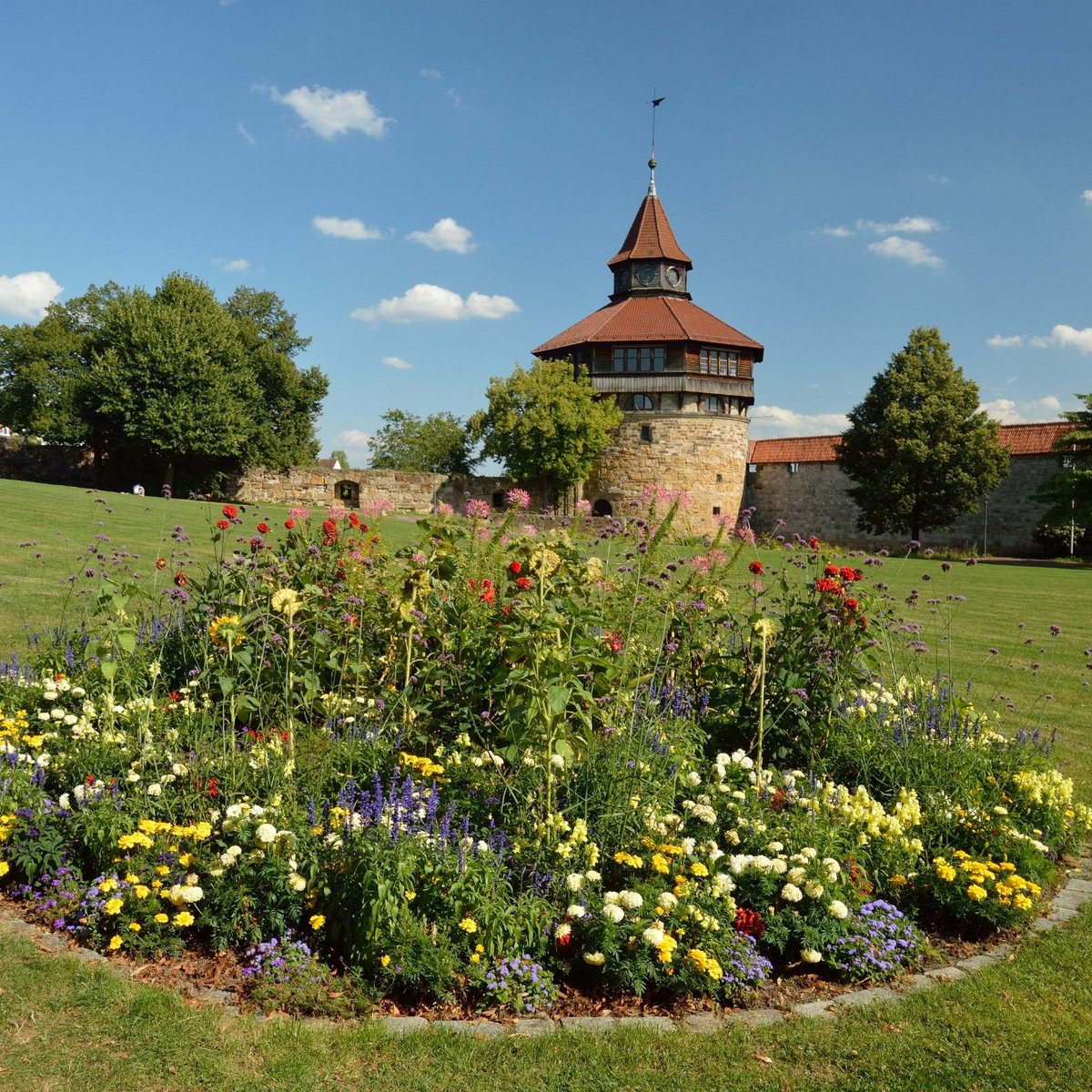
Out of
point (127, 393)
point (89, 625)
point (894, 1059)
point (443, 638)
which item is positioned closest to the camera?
point (894, 1059)

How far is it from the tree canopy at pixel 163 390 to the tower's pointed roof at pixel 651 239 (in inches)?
690

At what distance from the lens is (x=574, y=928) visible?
10.6 feet

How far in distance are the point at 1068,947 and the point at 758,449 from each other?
43.9 m

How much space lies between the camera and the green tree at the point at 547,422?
36.9 metres

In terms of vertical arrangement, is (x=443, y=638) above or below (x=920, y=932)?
above

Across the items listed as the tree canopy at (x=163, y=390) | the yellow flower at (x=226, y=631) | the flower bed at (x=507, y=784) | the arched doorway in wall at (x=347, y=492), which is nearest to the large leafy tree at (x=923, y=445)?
the arched doorway in wall at (x=347, y=492)

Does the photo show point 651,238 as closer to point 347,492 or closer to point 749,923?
Answer: point 347,492

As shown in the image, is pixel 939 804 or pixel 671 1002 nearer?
pixel 671 1002

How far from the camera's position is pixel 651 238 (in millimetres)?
42531

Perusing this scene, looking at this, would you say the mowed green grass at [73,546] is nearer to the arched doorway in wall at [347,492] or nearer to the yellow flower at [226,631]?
the yellow flower at [226,631]

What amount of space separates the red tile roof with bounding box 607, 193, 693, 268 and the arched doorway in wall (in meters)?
17.7

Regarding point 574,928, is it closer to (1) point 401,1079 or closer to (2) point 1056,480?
(1) point 401,1079

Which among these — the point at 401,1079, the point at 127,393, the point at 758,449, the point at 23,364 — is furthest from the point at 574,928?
the point at 23,364

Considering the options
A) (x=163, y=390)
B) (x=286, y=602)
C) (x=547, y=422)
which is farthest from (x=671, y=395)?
(x=286, y=602)
